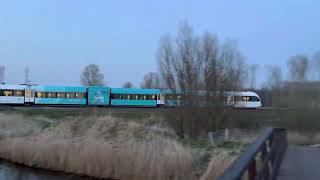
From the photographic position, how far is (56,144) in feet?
107

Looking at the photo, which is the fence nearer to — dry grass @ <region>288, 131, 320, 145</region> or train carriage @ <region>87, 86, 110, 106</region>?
dry grass @ <region>288, 131, 320, 145</region>

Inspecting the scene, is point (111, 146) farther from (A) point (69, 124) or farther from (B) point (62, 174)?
(A) point (69, 124)

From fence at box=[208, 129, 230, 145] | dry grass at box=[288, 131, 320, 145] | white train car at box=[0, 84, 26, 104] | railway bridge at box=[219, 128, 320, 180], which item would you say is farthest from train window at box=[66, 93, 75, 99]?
railway bridge at box=[219, 128, 320, 180]

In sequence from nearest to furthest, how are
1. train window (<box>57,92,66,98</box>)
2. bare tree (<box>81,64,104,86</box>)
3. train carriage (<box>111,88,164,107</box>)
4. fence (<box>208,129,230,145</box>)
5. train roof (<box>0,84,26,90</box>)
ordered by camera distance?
fence (<box>208,129,230,145</box>), train roof (<box>0,84,26,90</box>), train window (<box>57,92,66,98</box>), train carriage (<box>111,88,164,107</box>), bare tree (<box>81,64,104,86</box>)

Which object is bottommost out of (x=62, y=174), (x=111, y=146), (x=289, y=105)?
(x=62, y=174)

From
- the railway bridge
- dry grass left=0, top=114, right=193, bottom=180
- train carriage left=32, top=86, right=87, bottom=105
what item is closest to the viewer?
the railway bridge

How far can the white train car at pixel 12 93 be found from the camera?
204ft

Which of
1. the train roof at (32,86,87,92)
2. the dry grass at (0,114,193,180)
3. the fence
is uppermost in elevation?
the train roof at (32,86,87,92)

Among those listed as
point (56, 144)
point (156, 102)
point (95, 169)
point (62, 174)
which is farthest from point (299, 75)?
point (156, 102)

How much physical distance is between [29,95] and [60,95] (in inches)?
155

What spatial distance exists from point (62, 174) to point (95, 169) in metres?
3.13

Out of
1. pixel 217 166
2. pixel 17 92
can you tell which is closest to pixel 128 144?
pixel 217 166

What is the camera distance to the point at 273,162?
374 inches

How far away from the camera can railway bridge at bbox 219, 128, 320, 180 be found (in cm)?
475
